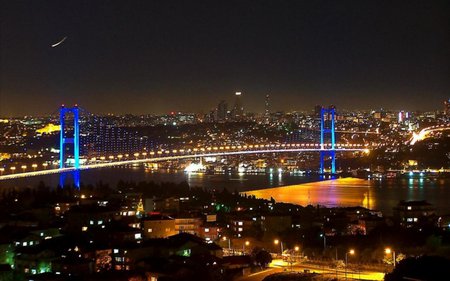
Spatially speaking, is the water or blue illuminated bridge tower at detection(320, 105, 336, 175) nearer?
the water

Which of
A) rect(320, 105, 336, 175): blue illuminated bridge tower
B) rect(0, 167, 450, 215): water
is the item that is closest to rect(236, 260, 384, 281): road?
rect(0, 167, 450, 215): water

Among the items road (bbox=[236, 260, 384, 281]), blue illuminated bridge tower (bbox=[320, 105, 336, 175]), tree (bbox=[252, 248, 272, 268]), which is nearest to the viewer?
road (bbox=[236, 260, 384, 281])

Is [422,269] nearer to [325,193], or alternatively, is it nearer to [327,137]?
[325,193]

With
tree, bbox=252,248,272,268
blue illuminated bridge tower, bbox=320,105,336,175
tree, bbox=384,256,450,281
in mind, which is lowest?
tree, bbox=252,248,272,268

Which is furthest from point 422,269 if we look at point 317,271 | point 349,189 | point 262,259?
point 349,189

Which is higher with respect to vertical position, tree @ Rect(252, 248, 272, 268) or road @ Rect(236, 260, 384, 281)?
tree @ Rect(252, 248, 272, 268)

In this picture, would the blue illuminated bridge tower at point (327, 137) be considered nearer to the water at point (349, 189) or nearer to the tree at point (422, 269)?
the water at point (349, 189)

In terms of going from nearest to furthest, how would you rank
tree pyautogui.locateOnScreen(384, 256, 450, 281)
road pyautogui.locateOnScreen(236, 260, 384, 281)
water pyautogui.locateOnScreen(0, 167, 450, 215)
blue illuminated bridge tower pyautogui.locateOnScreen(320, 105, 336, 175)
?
tree pyautogui.locateOnScreen(384, 256, 450, 281) < road pyautogui.locateOnScreen(236, 260, 384, 281) < water pyautogui.locateOnScreen(0, 167, 450, 215) < blue illuminated bridge tower pyautogui.locateOnScreen(320, 105, 336, 175)

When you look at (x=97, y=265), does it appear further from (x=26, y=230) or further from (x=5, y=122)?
(x=5, y=122)

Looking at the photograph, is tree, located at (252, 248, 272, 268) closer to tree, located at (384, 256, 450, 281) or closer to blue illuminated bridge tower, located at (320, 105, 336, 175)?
tree, located at (384, 256, 450, 281)

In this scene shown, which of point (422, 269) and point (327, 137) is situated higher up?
point (327, 137)
